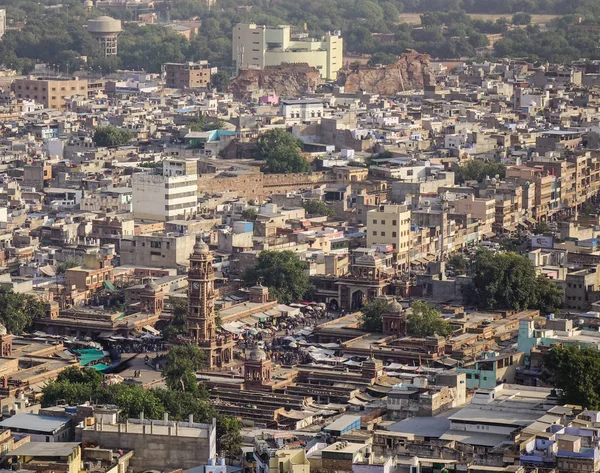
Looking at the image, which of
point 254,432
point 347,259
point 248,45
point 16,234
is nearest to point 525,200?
point 347,259

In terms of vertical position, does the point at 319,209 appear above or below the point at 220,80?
below

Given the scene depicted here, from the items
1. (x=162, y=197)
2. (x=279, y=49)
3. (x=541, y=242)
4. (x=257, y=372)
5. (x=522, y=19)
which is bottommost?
(x=257, y=372)

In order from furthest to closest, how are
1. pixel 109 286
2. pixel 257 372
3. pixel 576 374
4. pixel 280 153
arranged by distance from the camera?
pixel 280 153
pixel 109 286
pixel 257 372
pixel 576 374

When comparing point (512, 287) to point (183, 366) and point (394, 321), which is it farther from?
point (183, 366)

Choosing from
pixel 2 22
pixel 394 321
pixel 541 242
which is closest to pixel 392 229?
pixel 541 242

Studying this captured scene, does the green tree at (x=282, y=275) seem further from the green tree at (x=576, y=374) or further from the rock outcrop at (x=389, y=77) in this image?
the rock outcrop at (x=389, y=77)

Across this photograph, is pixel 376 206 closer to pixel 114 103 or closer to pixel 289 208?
pixel 289 208
